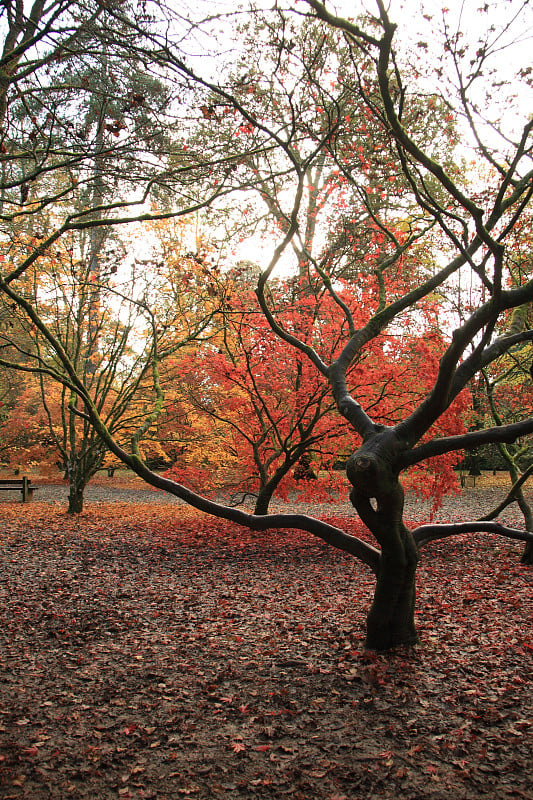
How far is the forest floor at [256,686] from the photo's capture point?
2.74 m

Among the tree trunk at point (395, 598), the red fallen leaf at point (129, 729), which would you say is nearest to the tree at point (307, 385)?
the tree trunk at point (395, 598)

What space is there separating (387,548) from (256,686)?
4.58 ft

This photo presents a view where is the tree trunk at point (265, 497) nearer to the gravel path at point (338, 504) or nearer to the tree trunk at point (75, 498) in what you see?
the gravel path at point (338, 504)

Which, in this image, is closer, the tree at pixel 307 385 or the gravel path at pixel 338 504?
the tree at pixel 307 385

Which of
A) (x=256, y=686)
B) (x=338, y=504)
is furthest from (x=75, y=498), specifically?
(x=256, y=686)

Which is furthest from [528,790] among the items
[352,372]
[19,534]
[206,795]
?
[19,534]

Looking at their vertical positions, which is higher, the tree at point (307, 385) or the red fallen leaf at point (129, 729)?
the tree at point (307, 385)

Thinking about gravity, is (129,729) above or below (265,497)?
below

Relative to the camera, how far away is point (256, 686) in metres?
3.81

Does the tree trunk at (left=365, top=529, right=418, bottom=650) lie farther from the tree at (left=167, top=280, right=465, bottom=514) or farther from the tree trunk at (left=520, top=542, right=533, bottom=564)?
the tree at (left=167, top=280, right=465, bottom=514)

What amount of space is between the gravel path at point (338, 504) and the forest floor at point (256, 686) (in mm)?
6073

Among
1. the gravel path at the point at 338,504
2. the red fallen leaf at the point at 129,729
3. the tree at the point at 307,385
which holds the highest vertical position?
the tree at the point at 307,385

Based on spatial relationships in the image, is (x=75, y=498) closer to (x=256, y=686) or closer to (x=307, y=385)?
(x=307, y=385)

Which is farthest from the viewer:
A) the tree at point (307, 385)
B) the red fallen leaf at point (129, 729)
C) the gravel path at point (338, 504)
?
the gravel path at point (338, 504)
